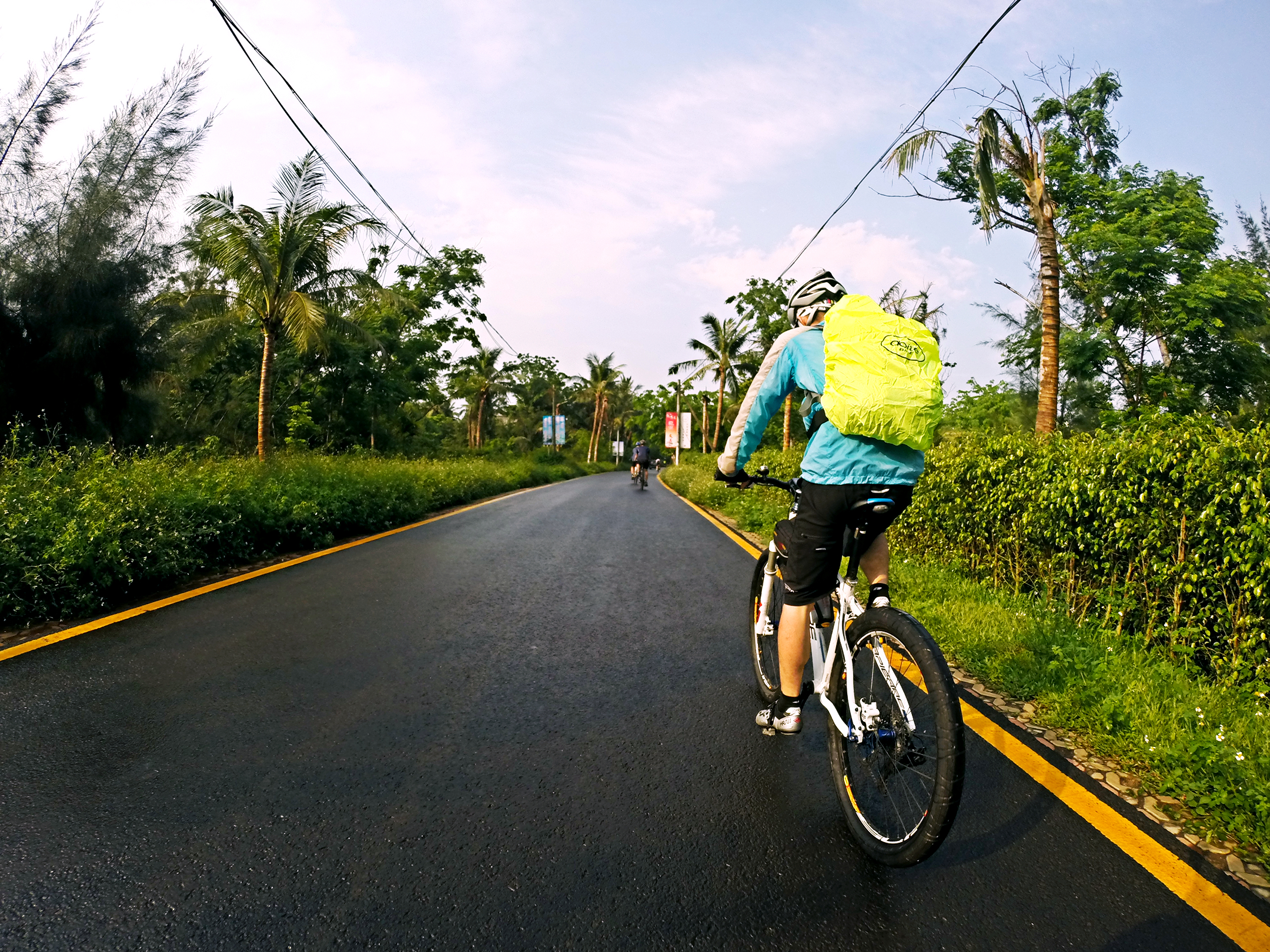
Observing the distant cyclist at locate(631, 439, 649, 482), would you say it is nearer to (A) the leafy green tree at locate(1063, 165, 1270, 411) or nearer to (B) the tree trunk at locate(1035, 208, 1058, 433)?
(A) the leafy green tree at locate(1063, 165, 1270, 411)

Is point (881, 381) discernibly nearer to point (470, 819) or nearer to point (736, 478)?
point (736, 478)

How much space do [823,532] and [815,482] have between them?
18cm

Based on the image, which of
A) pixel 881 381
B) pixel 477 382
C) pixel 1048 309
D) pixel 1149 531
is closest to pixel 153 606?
pixel 881 381

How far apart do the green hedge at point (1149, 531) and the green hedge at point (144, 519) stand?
666cm

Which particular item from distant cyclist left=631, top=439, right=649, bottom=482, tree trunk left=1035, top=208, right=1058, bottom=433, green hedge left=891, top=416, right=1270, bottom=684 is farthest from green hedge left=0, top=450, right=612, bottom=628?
distant cyclist left=631, top=439, right=649, bottom=482

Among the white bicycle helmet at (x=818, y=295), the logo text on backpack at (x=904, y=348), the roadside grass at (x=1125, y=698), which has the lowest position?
the roadside grass at (x=1125, y=698)

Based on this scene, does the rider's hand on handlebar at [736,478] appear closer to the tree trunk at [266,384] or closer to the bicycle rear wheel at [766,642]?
the bicycle rear wheel at [766,642]

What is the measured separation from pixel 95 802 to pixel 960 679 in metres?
4.05

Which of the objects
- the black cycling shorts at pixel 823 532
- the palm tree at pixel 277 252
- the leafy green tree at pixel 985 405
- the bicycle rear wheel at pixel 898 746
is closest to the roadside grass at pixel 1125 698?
the bicycle rear wheel at pixel 898 746

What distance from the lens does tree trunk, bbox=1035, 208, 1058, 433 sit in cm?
1281

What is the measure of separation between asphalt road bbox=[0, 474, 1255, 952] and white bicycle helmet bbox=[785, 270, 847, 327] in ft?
5.99

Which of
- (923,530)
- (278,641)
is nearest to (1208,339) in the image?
(923,530)

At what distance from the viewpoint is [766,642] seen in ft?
12.8

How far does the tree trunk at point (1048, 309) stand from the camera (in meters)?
12.8
